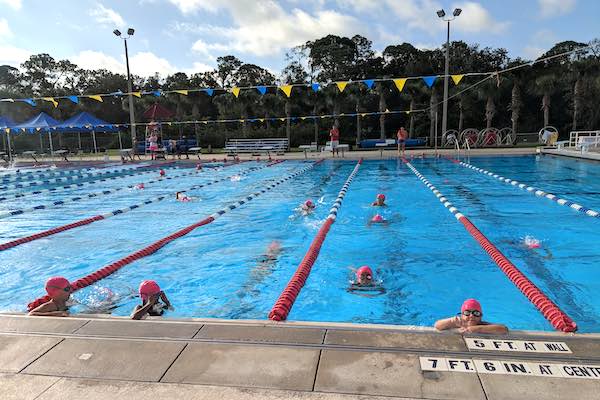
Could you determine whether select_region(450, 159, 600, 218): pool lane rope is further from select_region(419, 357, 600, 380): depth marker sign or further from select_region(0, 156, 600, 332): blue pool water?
select_region(419, 357, 600, 380): depth marker sign

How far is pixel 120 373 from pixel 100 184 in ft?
42.1

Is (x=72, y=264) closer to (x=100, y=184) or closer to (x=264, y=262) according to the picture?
(x=264, y=262)

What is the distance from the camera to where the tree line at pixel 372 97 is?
88.9ft

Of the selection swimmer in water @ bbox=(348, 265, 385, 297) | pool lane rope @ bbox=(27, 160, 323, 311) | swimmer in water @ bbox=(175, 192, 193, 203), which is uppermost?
swimmer in water @ bbox=(175, 192, 193, 203)

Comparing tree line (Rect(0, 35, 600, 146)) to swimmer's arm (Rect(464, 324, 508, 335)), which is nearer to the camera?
swimmer's arm (Rect(464, 324, 508, 335))

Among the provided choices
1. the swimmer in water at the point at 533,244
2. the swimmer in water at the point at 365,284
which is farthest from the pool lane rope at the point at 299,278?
the swimmer in water at the point at 533,244

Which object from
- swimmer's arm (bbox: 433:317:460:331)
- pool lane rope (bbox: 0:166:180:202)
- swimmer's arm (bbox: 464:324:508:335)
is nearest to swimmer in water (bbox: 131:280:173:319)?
swimmer's arm (bbox: 433:317:460:331)

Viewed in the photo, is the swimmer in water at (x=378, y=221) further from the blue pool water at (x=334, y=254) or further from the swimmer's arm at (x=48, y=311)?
the swimmer's arm at (x=48, y=311)

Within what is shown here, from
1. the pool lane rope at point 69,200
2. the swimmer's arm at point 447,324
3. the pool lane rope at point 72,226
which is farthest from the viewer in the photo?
the pool lane rope at point 69,200

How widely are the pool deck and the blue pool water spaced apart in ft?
4.67

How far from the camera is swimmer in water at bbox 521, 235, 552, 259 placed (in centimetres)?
613

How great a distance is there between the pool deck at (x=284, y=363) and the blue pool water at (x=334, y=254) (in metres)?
1.42

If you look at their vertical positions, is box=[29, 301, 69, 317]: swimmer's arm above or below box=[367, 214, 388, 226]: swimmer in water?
above

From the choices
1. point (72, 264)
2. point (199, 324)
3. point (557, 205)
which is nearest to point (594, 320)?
point (199, 324)
